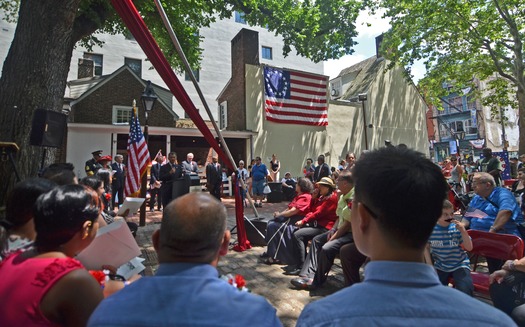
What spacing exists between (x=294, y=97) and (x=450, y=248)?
1493 cm

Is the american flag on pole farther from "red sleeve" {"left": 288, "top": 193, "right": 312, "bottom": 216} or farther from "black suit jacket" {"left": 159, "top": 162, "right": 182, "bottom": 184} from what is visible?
"red sleeve" {"left": 288, "top": 193, "right": 312, "bottom": 216}

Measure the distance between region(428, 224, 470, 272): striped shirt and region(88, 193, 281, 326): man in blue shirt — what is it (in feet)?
8.94

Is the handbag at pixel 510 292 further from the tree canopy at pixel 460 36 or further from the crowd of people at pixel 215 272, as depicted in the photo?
the tree canopy at pixel 460 36

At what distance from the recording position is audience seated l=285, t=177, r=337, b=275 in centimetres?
463

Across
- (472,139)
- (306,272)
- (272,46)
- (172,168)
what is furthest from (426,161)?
(472,139)

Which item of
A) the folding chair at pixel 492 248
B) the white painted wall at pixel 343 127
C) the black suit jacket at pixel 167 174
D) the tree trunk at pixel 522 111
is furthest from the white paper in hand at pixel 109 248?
the tree trunk at pixel 522 111

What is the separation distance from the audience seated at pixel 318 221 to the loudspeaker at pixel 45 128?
160 inches

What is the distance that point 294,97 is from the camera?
17219 mm

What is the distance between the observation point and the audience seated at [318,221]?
463 centimetres

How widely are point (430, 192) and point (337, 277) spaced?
3726mm

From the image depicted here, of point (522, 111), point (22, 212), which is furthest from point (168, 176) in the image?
point (522, 111)

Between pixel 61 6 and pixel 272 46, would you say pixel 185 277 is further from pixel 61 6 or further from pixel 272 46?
pixel 272 46

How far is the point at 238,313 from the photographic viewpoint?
3.37 ft

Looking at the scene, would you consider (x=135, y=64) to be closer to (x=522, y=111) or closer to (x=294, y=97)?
(x=294, y=97)
